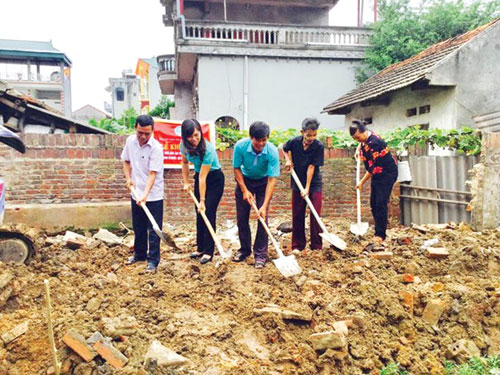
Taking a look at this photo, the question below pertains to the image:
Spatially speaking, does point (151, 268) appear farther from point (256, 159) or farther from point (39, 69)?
point (39, 69)

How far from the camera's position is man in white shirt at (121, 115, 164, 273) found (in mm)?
4211

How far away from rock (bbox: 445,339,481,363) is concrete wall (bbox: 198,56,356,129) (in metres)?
11.1

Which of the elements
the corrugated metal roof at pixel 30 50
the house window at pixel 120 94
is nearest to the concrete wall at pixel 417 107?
the corrugated metal roof at pixel 30 50

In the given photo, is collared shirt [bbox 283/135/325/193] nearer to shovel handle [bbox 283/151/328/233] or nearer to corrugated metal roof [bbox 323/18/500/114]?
shovel handle [bbox 283/151/328/233]

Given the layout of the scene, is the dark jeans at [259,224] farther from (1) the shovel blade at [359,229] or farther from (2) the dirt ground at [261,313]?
(1) the shovel blade at [359,229]

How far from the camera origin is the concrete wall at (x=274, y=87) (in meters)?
13.3

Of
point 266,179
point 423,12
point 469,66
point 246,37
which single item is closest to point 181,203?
point 266,179

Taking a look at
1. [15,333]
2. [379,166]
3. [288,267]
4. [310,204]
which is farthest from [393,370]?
[379,166]

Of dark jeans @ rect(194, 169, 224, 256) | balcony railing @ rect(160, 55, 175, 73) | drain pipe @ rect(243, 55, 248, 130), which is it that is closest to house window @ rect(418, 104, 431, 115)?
drain pipe @ rect(243, 55, 248, 130)

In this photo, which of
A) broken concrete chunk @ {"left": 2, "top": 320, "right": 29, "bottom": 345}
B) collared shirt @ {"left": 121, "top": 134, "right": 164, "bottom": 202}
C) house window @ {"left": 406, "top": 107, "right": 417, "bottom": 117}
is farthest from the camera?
house window @ {"left": 406, "top": 107, "right": 417, "bottom": 117}

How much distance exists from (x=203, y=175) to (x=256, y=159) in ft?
1.94

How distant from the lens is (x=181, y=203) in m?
6.87

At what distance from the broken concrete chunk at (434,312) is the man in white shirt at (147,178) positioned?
2.59m

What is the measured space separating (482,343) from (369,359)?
1.00 meters
